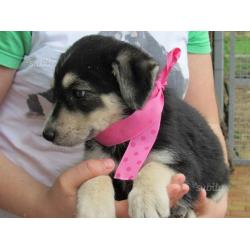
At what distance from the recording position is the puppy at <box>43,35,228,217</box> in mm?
825

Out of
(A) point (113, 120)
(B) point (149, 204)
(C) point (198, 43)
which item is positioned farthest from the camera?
(C) point (198, 43)

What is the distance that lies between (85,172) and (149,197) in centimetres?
12

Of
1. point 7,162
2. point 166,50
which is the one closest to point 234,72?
point 166,50

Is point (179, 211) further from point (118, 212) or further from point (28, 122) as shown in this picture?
point (28, 122)

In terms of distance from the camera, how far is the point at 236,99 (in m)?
0.97

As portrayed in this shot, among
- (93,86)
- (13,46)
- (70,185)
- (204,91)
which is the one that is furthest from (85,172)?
(204,91)

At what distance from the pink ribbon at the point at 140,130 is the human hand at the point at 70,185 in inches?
1.1

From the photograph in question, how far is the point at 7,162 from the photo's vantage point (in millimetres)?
960

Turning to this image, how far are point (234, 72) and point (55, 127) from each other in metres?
0.35

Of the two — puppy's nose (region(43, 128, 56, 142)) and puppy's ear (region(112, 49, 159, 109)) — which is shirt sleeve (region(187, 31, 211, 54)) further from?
puppy's nose (region(43, 128, 56, 142))

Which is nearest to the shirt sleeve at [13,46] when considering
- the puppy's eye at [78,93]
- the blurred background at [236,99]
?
the puppy's eye at [78,93]

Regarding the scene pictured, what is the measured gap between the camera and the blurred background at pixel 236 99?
95 centimetres

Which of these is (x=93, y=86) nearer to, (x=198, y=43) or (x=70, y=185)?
(x=70, y=185)

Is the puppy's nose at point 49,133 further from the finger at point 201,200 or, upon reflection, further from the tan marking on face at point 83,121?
the finger at point 201,200
